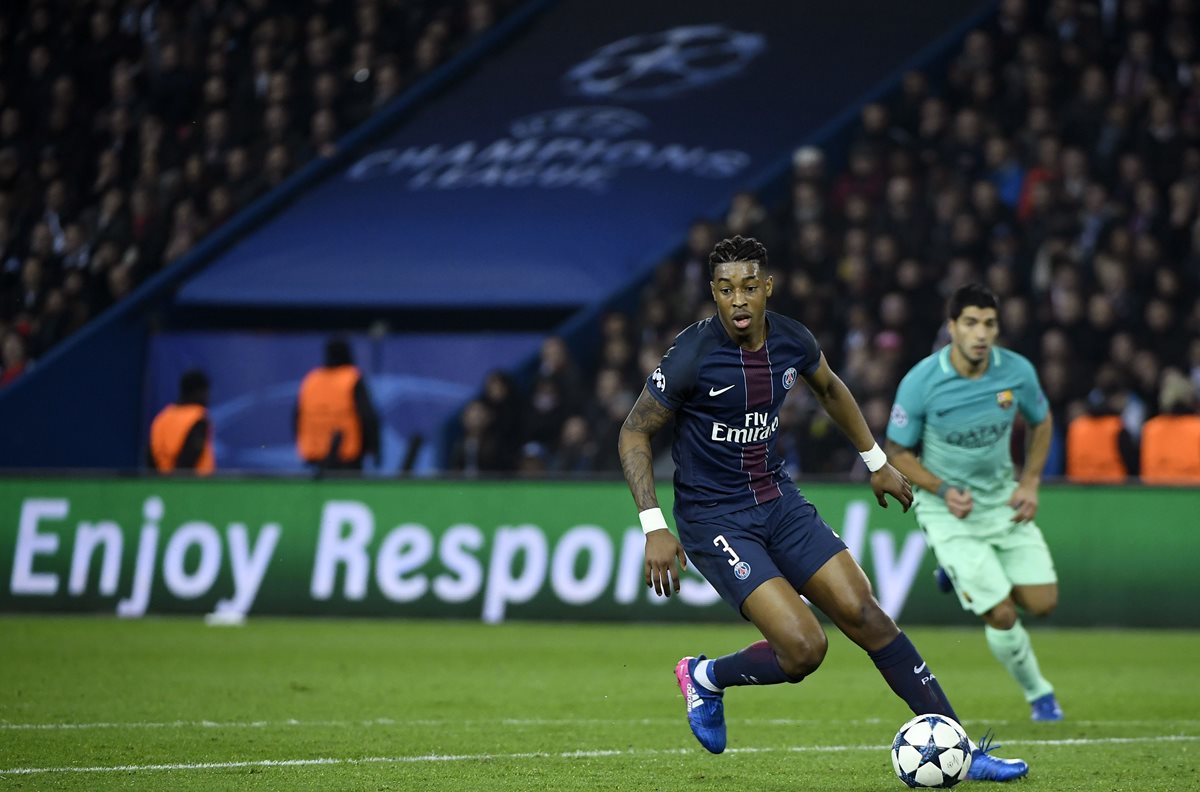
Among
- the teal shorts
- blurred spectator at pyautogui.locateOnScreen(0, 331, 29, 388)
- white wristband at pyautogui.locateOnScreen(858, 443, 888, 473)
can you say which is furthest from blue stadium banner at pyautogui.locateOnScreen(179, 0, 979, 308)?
white wristband at pyautogui.locateOnScreen(858, 443, 888, 473)

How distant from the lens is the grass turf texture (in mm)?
6949

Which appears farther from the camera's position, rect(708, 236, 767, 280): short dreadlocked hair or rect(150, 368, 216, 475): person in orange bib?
rect(150, 368, 216, 475): person in orange bib

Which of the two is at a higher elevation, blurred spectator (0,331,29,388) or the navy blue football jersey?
the navy blue football jersey

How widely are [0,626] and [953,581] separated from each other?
7919 millimetres

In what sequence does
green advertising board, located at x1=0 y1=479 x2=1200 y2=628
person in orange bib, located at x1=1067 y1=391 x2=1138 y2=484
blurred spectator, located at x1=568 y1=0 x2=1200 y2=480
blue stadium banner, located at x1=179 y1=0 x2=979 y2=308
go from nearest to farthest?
green advertising board, located at x1=0 y1=479 x2=1200 y2=628
person in orange bib, located at x1=1067 y1=391 x2=1138 y2=484
blurred spectator, located at x1=568 y1=0 x2=1200 y2=480
blue stadium banner, located at x1=179 y1=0 x2=979 y2=308

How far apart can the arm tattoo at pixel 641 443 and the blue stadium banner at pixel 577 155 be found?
41.1 ft

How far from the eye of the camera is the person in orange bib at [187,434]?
15.4m

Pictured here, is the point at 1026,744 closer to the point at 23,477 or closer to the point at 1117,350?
the point at 1117,350

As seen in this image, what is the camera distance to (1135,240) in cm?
1666

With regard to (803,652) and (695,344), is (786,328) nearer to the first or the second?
(695,344)

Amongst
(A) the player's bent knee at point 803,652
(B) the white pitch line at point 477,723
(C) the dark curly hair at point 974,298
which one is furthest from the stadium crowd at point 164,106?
(A) the player's bent knee at point 803,652

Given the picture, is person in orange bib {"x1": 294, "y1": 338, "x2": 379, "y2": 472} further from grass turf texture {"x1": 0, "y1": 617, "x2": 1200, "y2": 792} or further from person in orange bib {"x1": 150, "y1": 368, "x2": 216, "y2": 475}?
grass turf texture {"x1": 0, "y1": 617, "x2": 1200, "y2": 792}

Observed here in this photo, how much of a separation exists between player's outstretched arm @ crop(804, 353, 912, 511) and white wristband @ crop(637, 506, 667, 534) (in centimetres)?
87

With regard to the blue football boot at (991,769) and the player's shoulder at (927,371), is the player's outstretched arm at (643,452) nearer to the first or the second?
the blue football boot at (991,769)
